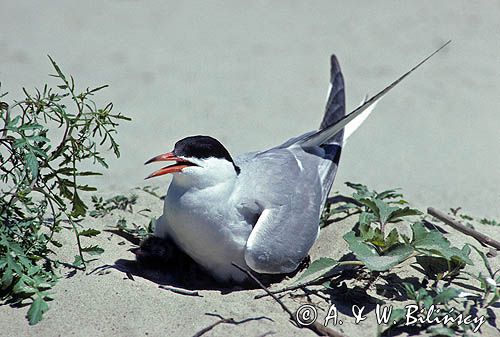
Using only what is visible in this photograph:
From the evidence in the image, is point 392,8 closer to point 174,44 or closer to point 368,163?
point 174,44

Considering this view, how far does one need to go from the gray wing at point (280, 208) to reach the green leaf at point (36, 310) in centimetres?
88

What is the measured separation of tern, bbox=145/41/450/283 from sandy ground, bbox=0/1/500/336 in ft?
0.98

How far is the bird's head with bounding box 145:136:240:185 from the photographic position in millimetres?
3273

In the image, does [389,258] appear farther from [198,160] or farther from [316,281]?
[198,160]

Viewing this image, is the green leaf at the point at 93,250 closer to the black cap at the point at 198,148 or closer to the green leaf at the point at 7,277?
the green leaf at the point at 7,277

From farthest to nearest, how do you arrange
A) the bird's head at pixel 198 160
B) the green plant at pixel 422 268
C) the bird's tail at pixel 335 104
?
1. the bird's tail at pixel 335 104
2. the bird's head at pixel 198 160
3. the green plant at pixel 422 268

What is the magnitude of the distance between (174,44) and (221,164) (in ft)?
16.2

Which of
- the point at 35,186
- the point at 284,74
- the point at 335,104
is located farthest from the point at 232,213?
the point at 284,74

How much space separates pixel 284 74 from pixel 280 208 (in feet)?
13.6

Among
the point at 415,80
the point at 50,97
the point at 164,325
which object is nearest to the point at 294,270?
the point at 164,325

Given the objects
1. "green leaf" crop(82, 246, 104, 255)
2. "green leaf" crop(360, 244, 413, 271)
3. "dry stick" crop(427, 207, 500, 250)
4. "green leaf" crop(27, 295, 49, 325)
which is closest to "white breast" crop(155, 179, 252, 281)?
"green leaf" crop(82, 246, 104, 255)

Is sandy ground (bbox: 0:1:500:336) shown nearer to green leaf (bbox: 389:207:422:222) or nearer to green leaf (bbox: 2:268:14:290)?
green leaf (bbox: 389:207:422:222)

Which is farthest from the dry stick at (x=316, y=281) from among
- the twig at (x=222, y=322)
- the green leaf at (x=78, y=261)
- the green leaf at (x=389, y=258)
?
the green leaf at (x=78, y=261)

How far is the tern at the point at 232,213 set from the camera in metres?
3.32
